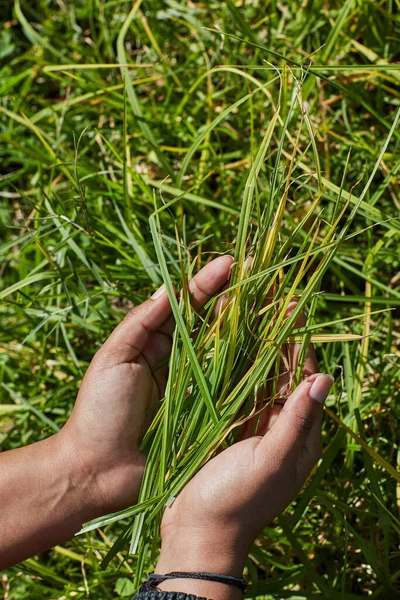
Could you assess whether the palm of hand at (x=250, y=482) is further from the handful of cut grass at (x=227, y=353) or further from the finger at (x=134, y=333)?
the finger at (x=134, y=333)

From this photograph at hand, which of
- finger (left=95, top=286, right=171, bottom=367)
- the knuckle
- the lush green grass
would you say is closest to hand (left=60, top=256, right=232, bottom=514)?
finger (left=95, top=286, right=171, bottom=367)

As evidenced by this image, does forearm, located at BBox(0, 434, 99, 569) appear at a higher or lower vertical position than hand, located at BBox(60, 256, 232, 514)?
lower

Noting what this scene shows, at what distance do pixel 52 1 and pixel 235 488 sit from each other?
6.25 feet

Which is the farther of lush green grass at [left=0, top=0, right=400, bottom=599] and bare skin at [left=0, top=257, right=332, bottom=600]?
lush green grass at [left=0, top=0, right=400, bottom=599]

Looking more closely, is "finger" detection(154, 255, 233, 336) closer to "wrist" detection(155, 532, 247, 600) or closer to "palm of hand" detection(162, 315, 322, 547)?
"palm of hand" detection(162, 315, 322, 547)

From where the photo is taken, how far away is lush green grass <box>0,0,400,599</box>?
1.51 m

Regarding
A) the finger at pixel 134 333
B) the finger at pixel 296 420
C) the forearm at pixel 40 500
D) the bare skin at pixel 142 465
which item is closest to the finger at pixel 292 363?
the bare skin at pixel 142 465

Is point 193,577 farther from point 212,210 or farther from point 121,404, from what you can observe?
point 212,210

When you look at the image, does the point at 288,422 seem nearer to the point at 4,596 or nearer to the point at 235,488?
the point at 235,488

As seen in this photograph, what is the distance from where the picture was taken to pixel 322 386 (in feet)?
3.84

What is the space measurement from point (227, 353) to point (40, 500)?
0.51 meters

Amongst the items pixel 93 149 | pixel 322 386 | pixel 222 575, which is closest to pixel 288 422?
pixel 322 386

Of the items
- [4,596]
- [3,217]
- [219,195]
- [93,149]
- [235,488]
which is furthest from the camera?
[3,217]

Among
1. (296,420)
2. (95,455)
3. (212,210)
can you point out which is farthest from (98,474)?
(212,210)
